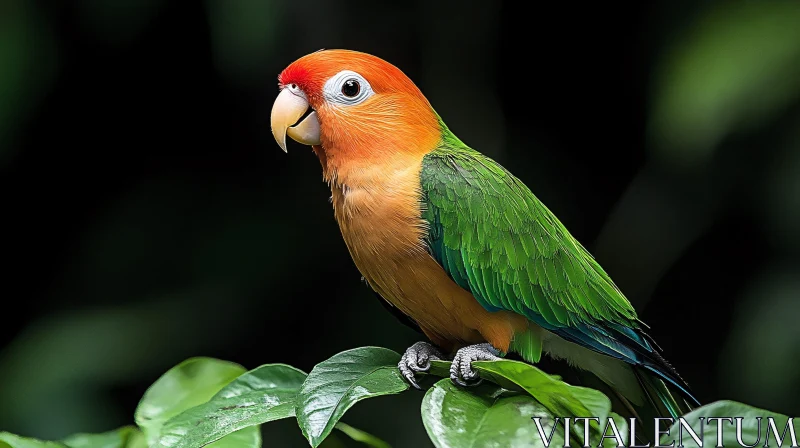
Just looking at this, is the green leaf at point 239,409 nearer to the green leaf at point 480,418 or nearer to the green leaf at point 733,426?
the green leaf at point 480,418

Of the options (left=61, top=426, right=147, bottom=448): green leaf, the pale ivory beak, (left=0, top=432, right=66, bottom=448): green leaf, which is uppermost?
the pale ivory beak

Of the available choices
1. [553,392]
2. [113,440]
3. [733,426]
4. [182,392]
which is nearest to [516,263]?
[553,392]

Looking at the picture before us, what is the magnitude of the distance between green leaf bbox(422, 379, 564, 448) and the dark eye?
407 mm

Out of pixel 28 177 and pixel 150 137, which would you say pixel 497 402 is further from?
→ pixel 28 177

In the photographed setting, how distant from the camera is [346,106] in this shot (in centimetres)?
111

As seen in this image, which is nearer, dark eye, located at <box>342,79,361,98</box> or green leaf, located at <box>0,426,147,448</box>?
dark eye, located at <box>342,79,361,98</box>

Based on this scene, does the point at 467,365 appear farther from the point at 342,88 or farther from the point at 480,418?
the point at 342,88

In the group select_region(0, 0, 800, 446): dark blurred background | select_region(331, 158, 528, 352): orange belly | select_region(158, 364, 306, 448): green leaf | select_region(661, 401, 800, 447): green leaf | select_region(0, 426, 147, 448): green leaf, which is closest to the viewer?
select_region(661, 401, 800, 447): green leaf

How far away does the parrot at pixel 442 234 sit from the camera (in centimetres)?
108

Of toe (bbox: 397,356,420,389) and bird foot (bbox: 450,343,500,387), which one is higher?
bird foot (bbox: 450,343,500,387)

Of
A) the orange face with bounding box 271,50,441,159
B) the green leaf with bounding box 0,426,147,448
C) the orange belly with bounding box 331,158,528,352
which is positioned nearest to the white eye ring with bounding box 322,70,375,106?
the orange face with bounding box 271,50,441,159

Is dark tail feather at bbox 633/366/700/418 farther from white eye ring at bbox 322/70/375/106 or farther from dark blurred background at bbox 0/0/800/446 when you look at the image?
dark blurred background at bbox 0/0/800/446

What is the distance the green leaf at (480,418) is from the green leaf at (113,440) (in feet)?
1.74

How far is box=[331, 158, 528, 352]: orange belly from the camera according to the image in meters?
1.08
